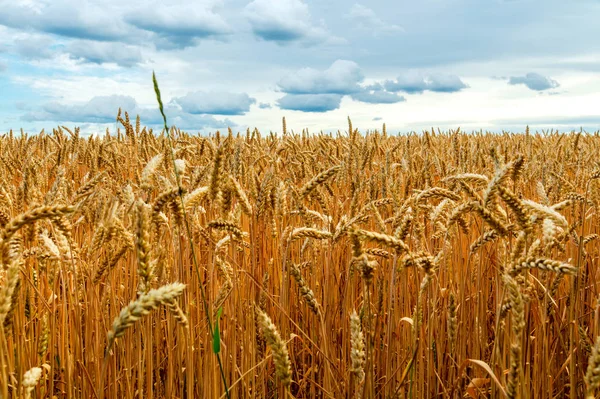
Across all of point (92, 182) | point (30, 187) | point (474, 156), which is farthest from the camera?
point (474, 156)

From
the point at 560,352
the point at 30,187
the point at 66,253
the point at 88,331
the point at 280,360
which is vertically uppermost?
the point at 30,187

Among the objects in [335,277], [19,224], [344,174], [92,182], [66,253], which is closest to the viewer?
[19,224]

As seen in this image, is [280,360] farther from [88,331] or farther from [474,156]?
[474,156]

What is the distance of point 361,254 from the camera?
1.04 metres

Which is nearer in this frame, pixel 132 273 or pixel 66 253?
pixel 66 253

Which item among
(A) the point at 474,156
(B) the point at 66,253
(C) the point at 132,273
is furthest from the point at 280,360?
(A) the point at 474,156

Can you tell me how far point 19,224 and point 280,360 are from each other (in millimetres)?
482

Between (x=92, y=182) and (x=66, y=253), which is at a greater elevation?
(x=92, y=182)

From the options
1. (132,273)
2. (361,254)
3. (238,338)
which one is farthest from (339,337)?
(361,254)

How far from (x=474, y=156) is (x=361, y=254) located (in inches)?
104

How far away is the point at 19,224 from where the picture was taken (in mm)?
867

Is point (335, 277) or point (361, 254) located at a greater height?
point (361, 254)

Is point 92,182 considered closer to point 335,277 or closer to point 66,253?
point 66,253

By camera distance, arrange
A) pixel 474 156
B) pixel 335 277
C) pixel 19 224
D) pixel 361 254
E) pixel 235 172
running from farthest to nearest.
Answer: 1. pixel 474 156
2. pixel 235 172
3. pixel 335 277
4. pixel 361 254
5. pixel 19 224
